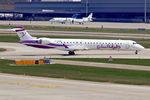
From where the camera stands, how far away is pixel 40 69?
226ft

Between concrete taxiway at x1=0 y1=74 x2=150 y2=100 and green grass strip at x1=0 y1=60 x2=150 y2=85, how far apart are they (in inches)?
143

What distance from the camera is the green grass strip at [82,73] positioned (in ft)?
190

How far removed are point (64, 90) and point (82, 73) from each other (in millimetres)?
16210

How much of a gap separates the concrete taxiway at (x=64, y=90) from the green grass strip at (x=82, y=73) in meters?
3.63

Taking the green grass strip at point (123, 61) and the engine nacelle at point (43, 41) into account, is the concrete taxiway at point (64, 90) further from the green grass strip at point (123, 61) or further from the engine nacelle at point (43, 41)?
the engine nacelle at point (43, 41)

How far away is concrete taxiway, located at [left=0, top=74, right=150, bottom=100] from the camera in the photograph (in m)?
44.0

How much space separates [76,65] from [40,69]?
745 cm

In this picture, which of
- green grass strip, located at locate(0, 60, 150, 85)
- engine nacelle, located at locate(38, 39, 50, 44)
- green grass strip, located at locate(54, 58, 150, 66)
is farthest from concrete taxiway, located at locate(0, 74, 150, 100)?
engine nacelle, located at locate(38, 39, 50, 44)

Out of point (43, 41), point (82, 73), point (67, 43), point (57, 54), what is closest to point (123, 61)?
point (67, 43)

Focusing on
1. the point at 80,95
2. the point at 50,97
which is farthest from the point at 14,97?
the point at 80,95

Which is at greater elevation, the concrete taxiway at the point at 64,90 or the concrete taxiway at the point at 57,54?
the concrete taxiway at the point at 57,54

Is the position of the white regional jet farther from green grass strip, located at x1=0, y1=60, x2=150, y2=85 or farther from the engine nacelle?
green grass strip, located at x1=0, y1=60, x2=150, y2=85

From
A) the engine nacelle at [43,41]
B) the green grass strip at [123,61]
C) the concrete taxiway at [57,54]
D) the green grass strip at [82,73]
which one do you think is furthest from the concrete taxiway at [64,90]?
the engine nacelle at [43,41]

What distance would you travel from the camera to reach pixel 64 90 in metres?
48.1
